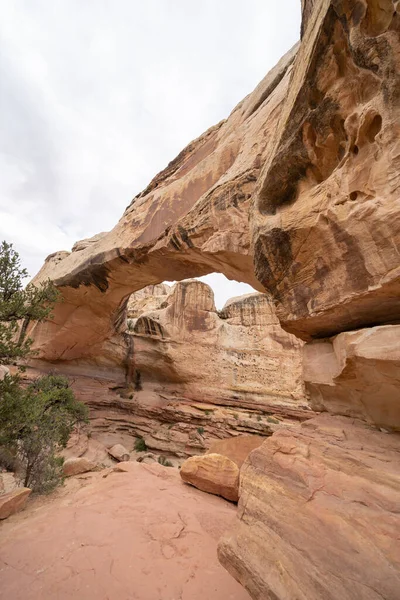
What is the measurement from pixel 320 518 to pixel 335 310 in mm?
2178

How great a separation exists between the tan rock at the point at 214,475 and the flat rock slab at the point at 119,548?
9.0 inches

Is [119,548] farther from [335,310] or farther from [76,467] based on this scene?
[76,467]

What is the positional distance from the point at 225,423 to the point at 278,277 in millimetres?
12649

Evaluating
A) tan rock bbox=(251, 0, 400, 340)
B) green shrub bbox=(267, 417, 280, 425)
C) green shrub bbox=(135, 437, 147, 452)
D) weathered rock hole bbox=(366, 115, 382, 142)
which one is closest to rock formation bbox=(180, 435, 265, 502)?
tan rock bbox=(251, 0, 400, 340)

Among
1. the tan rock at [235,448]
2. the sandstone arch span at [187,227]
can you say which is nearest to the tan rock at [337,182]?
the sandstone arch span at [187,227]

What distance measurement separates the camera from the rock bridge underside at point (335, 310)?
2.21 m

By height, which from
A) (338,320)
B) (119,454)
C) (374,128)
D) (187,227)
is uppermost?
(187,227)

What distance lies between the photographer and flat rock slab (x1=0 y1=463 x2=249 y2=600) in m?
2.60

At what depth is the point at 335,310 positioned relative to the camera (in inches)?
127

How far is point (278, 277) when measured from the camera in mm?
4016

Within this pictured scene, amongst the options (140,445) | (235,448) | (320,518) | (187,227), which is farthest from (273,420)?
(320,518)

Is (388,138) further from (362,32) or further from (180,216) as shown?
(180,216)

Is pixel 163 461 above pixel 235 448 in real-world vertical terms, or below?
below

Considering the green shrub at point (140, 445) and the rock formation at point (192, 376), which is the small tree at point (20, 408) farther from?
the rock formation at point (192, 376)
